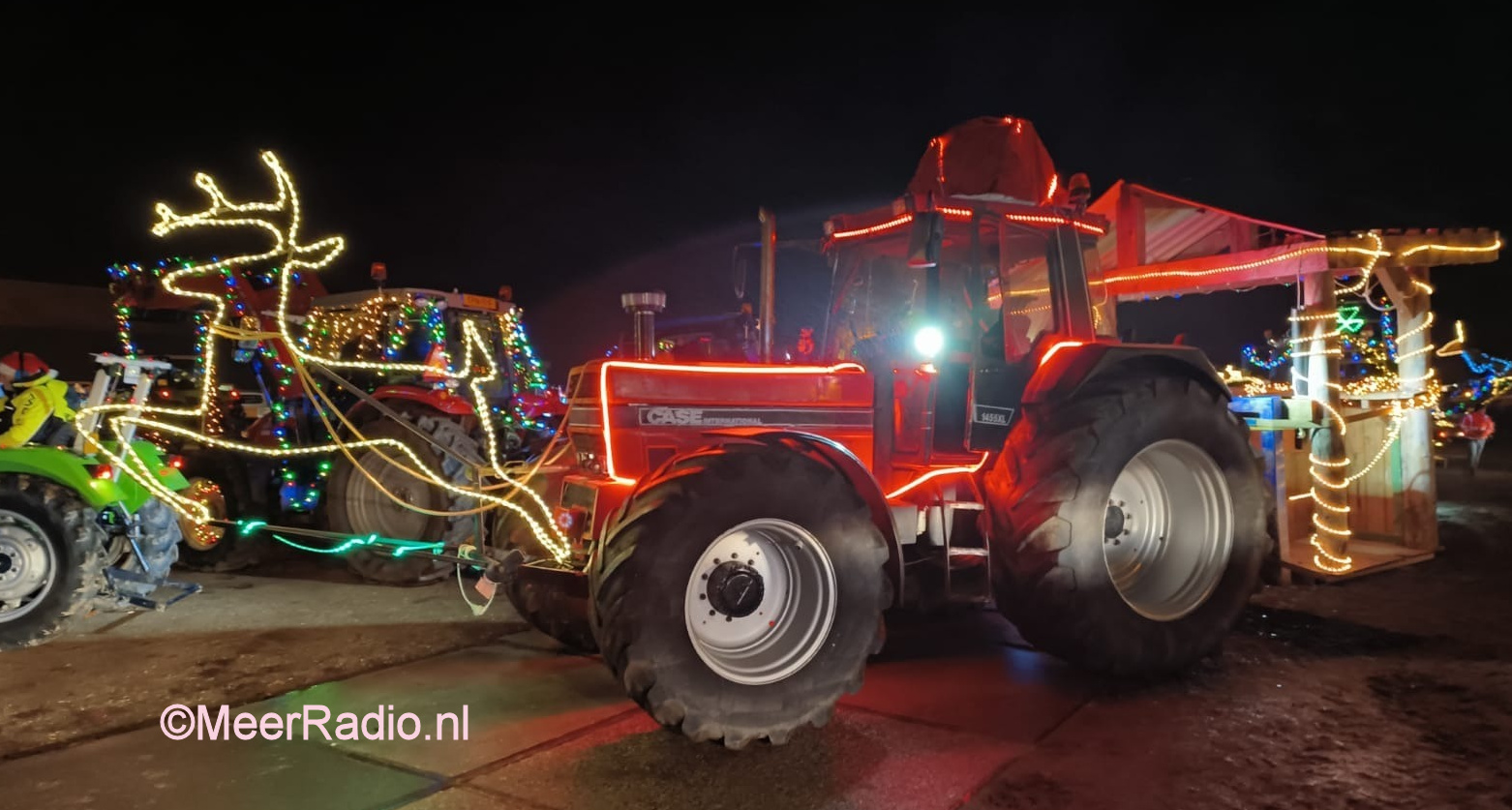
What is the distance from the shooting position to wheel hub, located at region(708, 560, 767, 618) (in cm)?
406

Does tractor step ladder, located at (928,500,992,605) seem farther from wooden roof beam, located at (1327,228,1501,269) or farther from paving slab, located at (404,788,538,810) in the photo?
wooden roof beam, located at (1327,228,1501,269)

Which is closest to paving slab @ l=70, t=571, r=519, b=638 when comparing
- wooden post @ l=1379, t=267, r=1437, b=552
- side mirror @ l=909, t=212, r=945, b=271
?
side mirror @ l=909, t=212, r=945, b=271

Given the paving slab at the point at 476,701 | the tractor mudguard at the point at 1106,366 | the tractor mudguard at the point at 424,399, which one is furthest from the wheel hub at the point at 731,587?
the tractor mudguard at the point at 424,399

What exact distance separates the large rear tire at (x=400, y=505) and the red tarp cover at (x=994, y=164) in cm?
405

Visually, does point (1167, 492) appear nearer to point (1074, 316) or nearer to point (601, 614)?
point (1074, 316)

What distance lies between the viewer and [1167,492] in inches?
213

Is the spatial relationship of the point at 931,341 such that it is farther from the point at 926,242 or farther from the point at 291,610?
the point at 291,610

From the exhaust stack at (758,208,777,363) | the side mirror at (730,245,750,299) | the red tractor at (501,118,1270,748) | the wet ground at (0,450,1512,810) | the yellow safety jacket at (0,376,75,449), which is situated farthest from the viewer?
the yellow safety jacket at (0,376,75,449)

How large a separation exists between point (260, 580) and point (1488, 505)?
13.6 m

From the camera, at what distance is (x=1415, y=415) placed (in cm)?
798

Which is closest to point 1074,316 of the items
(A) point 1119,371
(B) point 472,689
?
(A) point 1119,371

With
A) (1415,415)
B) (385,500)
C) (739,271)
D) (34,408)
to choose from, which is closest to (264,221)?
(34,408)

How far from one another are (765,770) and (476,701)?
5.31ft

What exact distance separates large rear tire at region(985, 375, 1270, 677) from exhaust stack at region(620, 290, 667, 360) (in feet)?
5.90
